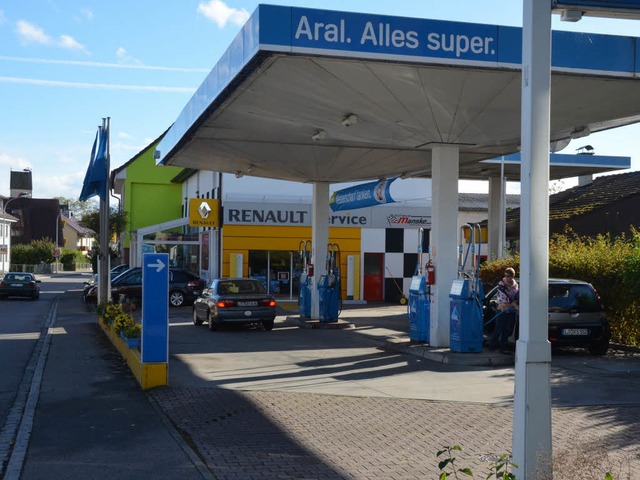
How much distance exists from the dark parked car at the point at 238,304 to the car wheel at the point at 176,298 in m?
10.5

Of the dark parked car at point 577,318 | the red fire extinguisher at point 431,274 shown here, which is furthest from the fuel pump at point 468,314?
the dark parked car at point 577,318

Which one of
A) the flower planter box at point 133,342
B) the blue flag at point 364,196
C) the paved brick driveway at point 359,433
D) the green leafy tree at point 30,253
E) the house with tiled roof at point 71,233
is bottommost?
the paved brick driveway at point 359,433

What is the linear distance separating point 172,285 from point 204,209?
3.58m

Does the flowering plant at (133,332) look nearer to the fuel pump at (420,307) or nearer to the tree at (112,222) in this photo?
the fuel pump at (420,307)

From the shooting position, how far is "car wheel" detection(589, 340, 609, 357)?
1544 centimetres

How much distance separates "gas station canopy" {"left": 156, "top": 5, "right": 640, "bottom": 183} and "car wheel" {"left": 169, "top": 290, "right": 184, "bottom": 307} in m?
14.5

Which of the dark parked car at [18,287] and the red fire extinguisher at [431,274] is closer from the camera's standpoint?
the red fire extinguisher at [431,274]

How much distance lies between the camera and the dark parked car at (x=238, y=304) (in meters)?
21.1

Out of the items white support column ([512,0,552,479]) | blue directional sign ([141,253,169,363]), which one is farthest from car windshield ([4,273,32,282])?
white support column ([512,0,552,479])

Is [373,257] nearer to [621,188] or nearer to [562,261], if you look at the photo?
[621,188]

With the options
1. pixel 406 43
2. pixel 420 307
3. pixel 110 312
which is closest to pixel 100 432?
pixel 406 43

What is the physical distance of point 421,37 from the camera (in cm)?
1087

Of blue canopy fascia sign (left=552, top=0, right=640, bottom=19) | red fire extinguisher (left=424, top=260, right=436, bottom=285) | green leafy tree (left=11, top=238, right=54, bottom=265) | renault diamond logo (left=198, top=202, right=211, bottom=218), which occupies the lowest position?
red fire extinguisher (left=424, top=260, right=436, bottom=285)

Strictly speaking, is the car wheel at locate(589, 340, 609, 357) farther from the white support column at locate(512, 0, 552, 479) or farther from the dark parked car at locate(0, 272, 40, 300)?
the dark parked car at locate(0, 272, 40, 300)
